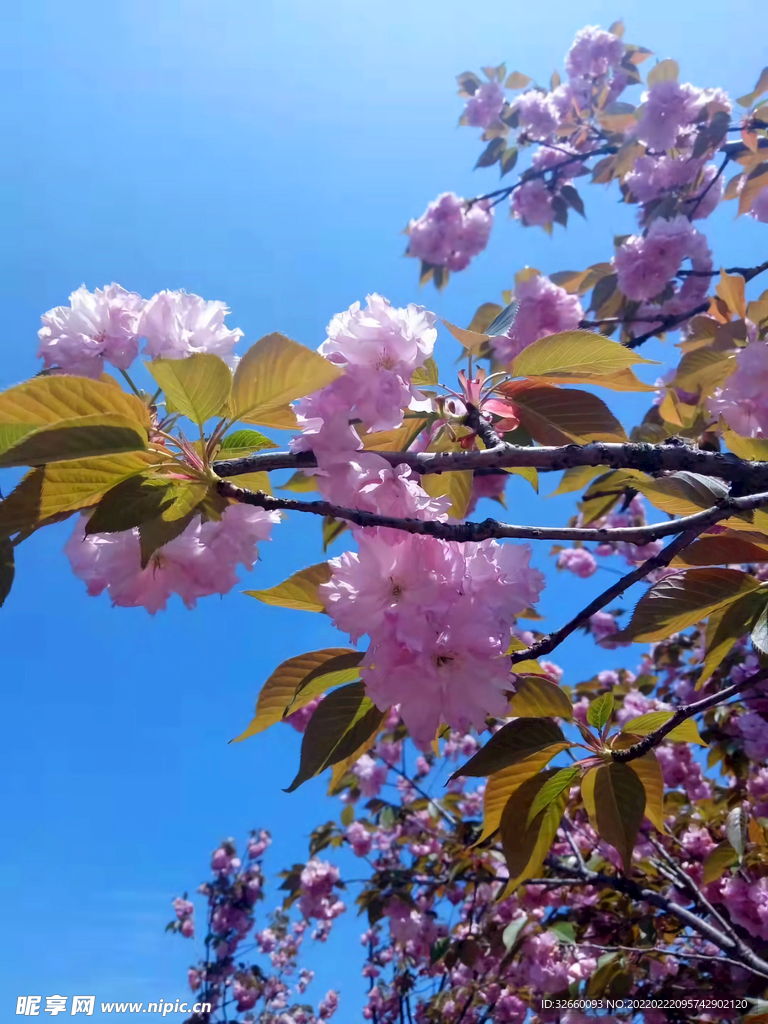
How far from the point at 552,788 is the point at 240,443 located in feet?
2.40

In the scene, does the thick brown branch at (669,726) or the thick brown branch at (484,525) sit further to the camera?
the thick brown branch at (669,726)

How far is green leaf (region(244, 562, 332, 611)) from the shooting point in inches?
37.1

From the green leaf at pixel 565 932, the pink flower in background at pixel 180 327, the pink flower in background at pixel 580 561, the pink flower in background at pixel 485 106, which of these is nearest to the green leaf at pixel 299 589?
the pink flower in background at pixel 180 327

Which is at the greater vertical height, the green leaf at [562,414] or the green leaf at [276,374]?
the green leaf at [562,414]

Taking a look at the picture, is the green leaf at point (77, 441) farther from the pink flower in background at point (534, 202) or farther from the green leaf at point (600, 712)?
the pink flower in background at point (534, 202)

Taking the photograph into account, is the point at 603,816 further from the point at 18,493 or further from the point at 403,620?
the point at 18,493

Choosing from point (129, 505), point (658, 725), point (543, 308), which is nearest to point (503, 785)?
point (658, 725)

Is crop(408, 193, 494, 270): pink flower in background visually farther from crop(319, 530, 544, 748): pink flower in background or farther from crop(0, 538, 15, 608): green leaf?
crop(0, 538, 15, 608): green leaf

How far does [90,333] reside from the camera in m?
1.05

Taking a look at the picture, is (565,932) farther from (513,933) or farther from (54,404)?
(54,404)

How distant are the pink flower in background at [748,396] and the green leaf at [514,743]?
104 centimetres

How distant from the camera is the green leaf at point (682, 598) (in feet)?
3.14

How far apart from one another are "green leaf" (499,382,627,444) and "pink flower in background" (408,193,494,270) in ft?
12.0

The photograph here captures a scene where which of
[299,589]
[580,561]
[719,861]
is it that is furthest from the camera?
[580,561]
